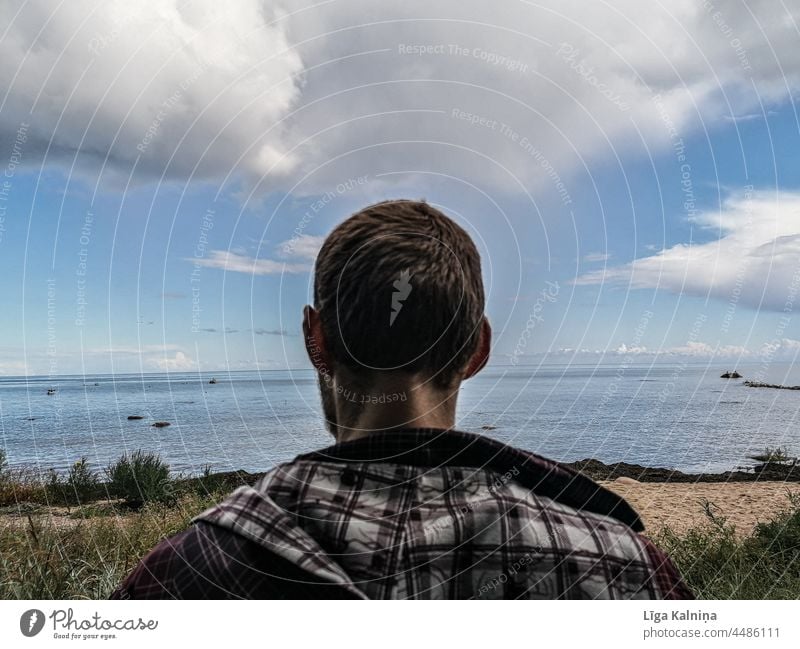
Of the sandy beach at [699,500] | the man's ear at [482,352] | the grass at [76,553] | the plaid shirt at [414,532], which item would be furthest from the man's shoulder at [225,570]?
the sandy beach at [699,500]

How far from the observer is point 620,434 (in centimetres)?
1132

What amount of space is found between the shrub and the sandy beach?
6.11 metres

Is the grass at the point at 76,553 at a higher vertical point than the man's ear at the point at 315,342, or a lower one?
lower

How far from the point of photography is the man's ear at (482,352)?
194 cm

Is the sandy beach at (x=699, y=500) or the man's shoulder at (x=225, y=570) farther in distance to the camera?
the sandy beach at (x=699, y=500)

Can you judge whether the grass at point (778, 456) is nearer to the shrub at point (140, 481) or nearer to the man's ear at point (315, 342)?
the shrub at point (140, 481)

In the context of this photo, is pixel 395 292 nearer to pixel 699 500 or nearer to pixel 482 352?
pixel 482 352

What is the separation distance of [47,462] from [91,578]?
9.02 metres

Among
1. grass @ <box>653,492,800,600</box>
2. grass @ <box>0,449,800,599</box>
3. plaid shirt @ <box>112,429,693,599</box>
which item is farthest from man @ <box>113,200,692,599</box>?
grass @ <box>653,492,800,600</box>

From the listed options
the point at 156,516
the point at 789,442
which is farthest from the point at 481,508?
the point at 789,442

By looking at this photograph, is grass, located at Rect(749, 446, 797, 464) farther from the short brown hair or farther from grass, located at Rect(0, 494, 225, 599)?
the short brown hair

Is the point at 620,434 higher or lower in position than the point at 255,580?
lower

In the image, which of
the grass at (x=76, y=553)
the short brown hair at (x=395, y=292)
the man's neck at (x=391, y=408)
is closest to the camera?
the man's neck at (x=391, y=408)

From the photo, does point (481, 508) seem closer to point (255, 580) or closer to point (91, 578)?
point (255, 580)
